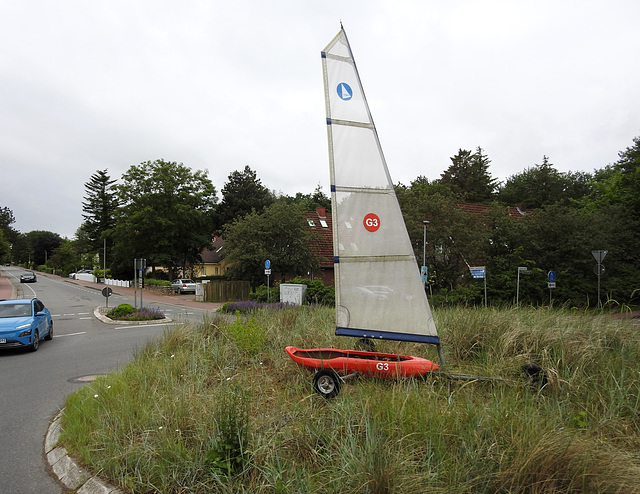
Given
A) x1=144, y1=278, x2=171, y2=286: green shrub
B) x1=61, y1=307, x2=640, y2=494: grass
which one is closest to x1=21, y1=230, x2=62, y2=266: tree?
x1=144, y1=278, x2=171, y2=286: green shrub

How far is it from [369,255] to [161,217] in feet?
152

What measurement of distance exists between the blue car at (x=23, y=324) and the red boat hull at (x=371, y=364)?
910 centimetres

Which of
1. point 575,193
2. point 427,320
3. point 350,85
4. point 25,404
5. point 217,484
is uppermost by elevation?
point 575,193

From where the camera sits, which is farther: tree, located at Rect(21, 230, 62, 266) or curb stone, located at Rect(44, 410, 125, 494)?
tree, located at Rect(21, 230, 62, 266)

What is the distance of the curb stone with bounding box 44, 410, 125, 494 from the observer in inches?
142

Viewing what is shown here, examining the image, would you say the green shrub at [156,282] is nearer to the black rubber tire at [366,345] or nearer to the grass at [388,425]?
the grass at [388,425]

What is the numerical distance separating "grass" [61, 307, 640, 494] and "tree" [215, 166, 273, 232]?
52.2m

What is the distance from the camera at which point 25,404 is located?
260 inches

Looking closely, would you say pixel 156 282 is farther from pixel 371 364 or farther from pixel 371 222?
pixel 371 364

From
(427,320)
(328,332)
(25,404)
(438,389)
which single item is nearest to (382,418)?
(438,389)

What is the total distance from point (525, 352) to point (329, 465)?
3623 millimetres

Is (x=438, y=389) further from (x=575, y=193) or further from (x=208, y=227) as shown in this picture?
(x=575, y=193)

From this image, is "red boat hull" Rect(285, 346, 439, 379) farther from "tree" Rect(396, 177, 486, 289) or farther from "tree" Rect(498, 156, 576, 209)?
"tree" Rect(498, 156, 576, 209)

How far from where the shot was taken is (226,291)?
33781 mm
